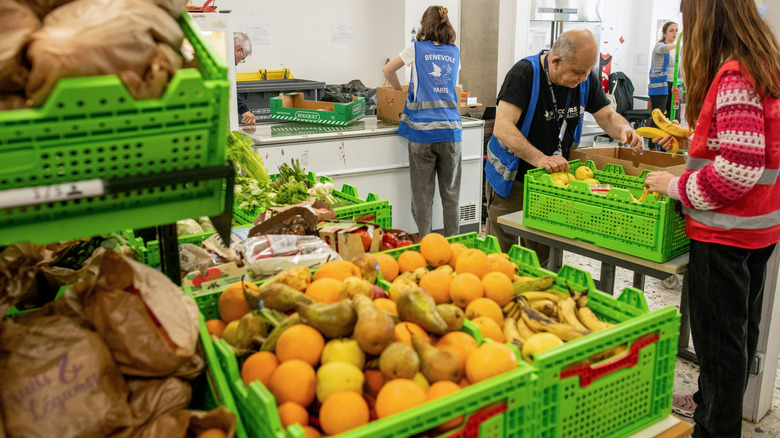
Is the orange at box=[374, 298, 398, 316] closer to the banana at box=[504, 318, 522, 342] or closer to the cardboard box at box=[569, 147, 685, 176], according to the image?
the banana at box=[504, 318, 522, 342]

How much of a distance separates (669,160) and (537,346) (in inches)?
82.7

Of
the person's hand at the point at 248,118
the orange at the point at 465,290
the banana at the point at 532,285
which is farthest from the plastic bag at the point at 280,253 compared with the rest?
the person's hand at the point at 248,118

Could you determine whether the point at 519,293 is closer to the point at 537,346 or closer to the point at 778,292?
the point at 537,346

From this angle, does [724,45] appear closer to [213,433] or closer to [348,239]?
[348,239]

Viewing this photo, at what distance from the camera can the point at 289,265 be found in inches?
73.6

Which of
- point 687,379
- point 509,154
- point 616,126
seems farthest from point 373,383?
point 616,126

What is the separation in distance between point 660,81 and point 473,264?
8.15 meters

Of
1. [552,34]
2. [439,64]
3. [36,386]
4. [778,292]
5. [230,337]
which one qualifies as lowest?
[778,292]

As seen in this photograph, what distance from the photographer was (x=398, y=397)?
1153mm

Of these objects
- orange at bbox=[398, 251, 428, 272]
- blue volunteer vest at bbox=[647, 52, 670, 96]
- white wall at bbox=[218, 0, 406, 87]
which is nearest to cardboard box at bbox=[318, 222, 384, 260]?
orange at bbox=[398, 251, 428, 272]

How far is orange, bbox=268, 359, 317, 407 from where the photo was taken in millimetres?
1215

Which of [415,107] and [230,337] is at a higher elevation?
[415,107]

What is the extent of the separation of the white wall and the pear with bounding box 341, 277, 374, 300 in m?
6.91

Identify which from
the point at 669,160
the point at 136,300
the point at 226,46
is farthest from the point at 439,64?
the point at 136,300
